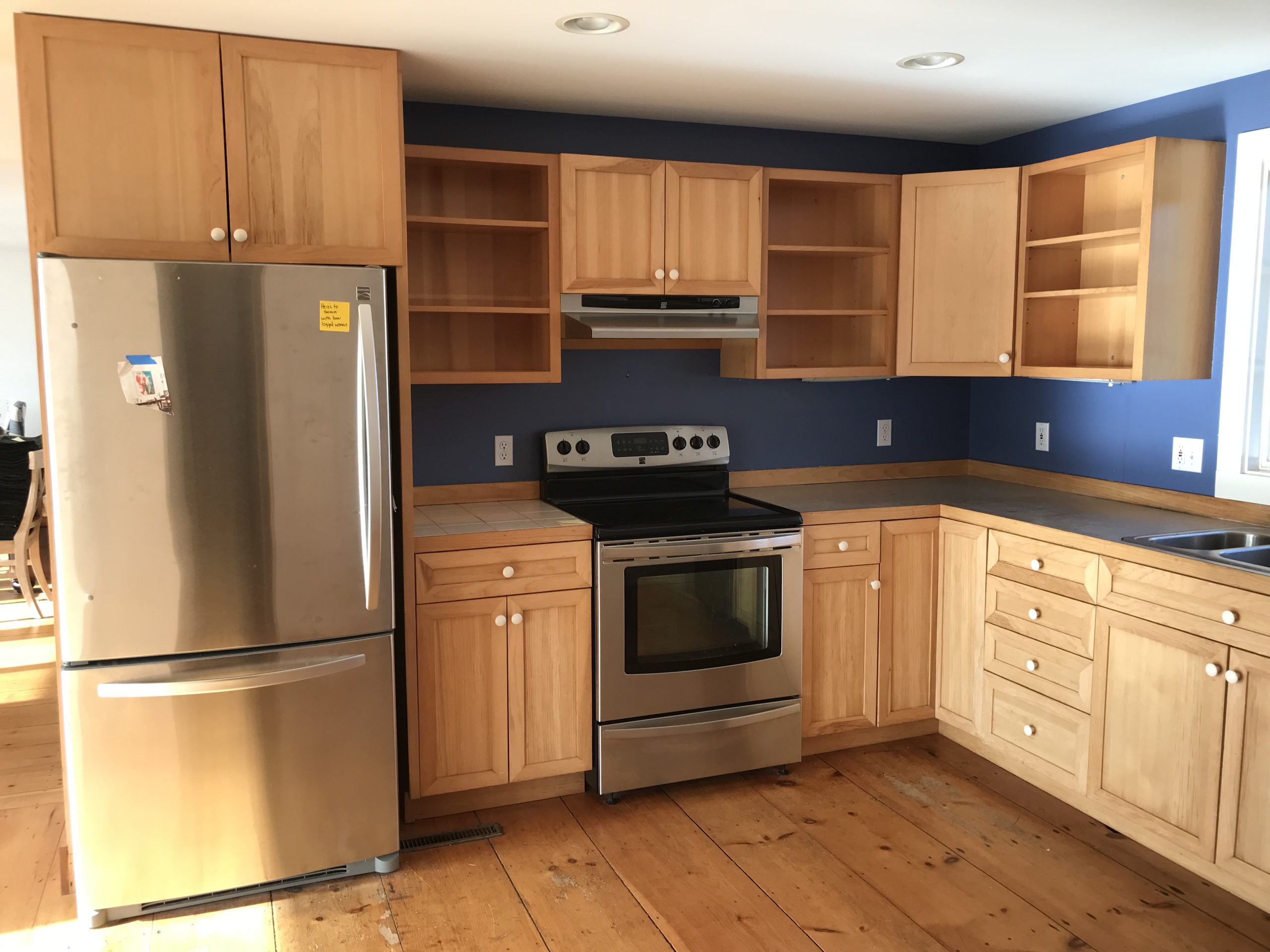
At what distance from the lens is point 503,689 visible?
10.0 ft

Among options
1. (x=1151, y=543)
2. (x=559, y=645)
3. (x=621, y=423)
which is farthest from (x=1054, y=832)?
(x=621, y=423)

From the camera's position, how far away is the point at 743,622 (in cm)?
330

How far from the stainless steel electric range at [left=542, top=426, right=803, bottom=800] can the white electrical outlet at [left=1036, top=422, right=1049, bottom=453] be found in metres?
1.23

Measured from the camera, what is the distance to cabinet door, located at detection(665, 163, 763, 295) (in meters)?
3.36

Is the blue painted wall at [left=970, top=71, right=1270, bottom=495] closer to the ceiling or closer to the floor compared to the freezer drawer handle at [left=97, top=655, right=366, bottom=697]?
closer to the ceiling

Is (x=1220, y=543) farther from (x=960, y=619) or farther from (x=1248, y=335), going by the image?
(x=960, y=619)

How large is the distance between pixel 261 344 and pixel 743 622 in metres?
1.74

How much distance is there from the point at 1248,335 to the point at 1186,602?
3.29ft

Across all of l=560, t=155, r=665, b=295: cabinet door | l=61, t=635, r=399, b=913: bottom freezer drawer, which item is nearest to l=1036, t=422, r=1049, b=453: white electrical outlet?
l=560, t=155, r=665, b=295: cabinet door

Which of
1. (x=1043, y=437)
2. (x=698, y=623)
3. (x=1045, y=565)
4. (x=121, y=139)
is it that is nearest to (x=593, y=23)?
(x=121, y=139)

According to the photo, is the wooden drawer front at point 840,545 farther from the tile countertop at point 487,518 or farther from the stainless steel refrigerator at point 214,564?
the stainless steel refrigerator at point 214,564

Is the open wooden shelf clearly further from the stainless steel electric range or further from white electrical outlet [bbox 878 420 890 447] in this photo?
white electrical outlet [bbox 878 420 890 447]

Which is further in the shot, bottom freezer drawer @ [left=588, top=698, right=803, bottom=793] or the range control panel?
the range control panel

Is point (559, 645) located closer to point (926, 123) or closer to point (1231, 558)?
point (1231, 558)
